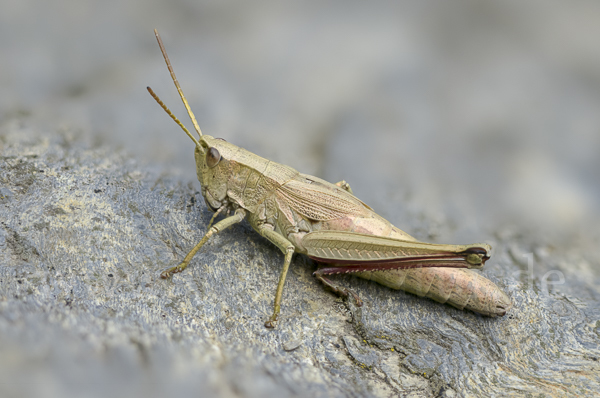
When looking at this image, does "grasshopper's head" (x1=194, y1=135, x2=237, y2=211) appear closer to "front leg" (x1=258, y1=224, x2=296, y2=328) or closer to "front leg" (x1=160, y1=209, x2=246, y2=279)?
"front leg" (x1=160, y1=209, x2=246, y2=279)

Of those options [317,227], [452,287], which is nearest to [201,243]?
[317,227]

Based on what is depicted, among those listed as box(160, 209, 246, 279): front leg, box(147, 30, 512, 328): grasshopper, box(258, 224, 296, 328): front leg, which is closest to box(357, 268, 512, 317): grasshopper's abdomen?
box(147, 30, 512, 328): grasshopper

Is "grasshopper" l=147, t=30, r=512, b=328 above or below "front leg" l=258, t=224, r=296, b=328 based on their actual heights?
above

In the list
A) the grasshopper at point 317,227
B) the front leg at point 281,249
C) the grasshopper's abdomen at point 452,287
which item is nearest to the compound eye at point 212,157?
the grasshopper at point 317,227

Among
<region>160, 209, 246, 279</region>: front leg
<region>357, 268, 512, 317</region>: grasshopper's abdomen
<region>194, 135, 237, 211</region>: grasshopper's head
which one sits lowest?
<region>160, 209, 246, 279</region>: front leg

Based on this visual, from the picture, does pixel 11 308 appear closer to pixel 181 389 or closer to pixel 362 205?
pixel 181 389

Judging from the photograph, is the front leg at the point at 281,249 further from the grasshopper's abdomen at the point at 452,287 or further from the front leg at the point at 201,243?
the grasshopper's abdomen at the point at 452,287

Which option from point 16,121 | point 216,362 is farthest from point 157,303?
point 16,121
